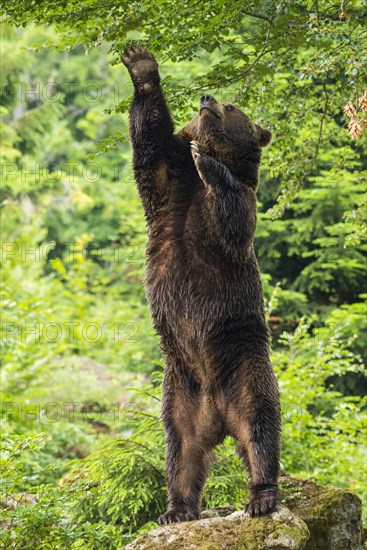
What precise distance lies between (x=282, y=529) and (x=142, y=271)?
10472 mm

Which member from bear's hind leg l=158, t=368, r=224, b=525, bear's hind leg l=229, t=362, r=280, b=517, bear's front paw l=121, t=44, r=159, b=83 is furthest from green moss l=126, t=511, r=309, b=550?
bear's front paw l=121, t=44, r=159, b=83

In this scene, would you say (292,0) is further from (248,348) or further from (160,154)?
(248,348)

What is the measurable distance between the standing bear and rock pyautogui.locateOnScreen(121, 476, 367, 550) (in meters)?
0.17

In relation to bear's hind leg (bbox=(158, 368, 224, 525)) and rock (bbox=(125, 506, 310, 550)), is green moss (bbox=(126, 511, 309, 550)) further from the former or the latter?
bear's hind leg (bbox=(158, 368, 224, 525))

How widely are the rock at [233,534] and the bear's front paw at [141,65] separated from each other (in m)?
2.79

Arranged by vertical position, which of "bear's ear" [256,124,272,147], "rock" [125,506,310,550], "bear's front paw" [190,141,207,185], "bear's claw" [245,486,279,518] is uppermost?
"bear's ear" [256,124,272,147]

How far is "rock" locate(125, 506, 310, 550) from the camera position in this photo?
4.62m

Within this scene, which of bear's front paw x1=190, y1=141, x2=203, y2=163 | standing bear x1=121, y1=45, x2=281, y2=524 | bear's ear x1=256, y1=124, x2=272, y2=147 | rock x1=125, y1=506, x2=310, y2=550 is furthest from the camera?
bear's ear x1=256, y1=124, x2=272, y2=147

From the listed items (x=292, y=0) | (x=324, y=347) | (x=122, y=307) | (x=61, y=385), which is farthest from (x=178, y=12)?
(x=122, y=307)

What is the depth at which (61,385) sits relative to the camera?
51.3 feet

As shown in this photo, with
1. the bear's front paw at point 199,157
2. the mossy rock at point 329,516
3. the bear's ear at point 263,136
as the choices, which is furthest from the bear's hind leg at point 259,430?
the bear's ear at point 263,136

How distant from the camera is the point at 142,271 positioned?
1499 centimetres

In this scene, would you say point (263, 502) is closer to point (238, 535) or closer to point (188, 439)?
point (238, 535)

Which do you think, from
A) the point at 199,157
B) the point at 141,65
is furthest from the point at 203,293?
the point at 141,65
